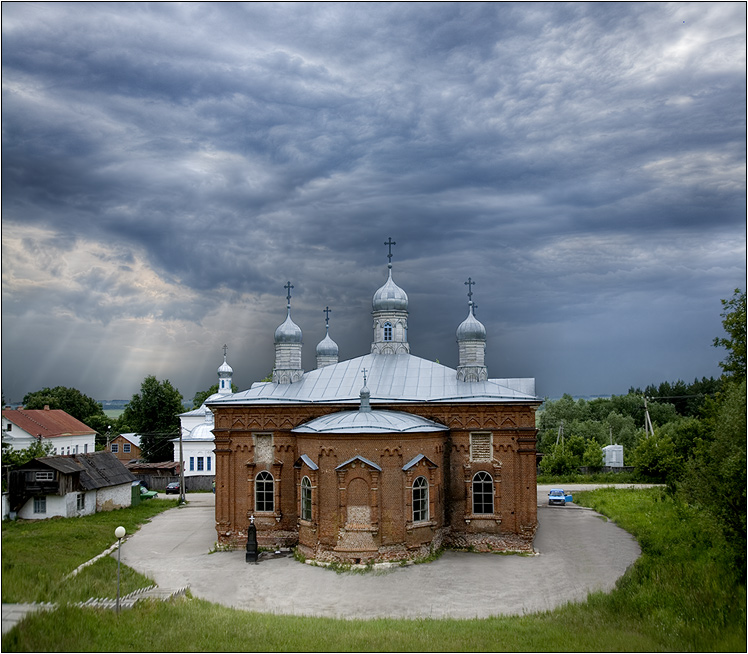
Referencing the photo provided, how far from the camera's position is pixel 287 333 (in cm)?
2836

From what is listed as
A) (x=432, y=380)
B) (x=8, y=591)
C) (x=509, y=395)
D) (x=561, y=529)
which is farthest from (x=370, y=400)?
(x=8, y=591)

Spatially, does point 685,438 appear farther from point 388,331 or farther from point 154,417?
point 154,417

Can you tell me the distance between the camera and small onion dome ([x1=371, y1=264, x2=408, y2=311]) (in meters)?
27.8

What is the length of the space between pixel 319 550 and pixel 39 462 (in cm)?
1593

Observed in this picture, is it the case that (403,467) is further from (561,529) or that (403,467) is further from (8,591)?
(8,591)

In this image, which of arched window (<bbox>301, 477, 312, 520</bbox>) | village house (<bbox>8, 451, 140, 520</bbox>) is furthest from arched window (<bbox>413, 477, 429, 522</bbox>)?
village house (<bbox>8, 451, 140, 520</bbox>)

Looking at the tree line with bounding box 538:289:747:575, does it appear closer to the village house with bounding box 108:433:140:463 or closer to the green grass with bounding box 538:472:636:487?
the green grass with bounding box 538:472:636:487

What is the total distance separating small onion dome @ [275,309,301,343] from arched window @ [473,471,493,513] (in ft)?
30.5

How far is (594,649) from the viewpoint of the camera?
1329 cm

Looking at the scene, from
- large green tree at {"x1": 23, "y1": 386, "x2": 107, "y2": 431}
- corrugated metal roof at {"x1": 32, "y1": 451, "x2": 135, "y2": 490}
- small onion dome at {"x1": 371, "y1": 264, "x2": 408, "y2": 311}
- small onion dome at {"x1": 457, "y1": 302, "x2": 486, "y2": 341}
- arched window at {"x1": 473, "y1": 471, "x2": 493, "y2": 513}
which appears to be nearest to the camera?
arched window at {"x1": 473, "y1": 471, "x2": 493, "y2": 513}

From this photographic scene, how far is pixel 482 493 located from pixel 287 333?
10116 mm

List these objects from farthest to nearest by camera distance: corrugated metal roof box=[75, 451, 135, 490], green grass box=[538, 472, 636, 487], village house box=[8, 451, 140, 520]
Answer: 1. green grass box=[538, 472, 636, 487]
2. corrugated metal roof box=[75, 451, 135, 490]
3. village house box=[8, 451, 140, 520]

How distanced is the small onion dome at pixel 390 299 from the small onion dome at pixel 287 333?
3.35 metres

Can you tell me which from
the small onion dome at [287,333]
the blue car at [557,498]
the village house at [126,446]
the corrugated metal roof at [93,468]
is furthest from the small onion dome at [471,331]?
the village house at [126,446]
